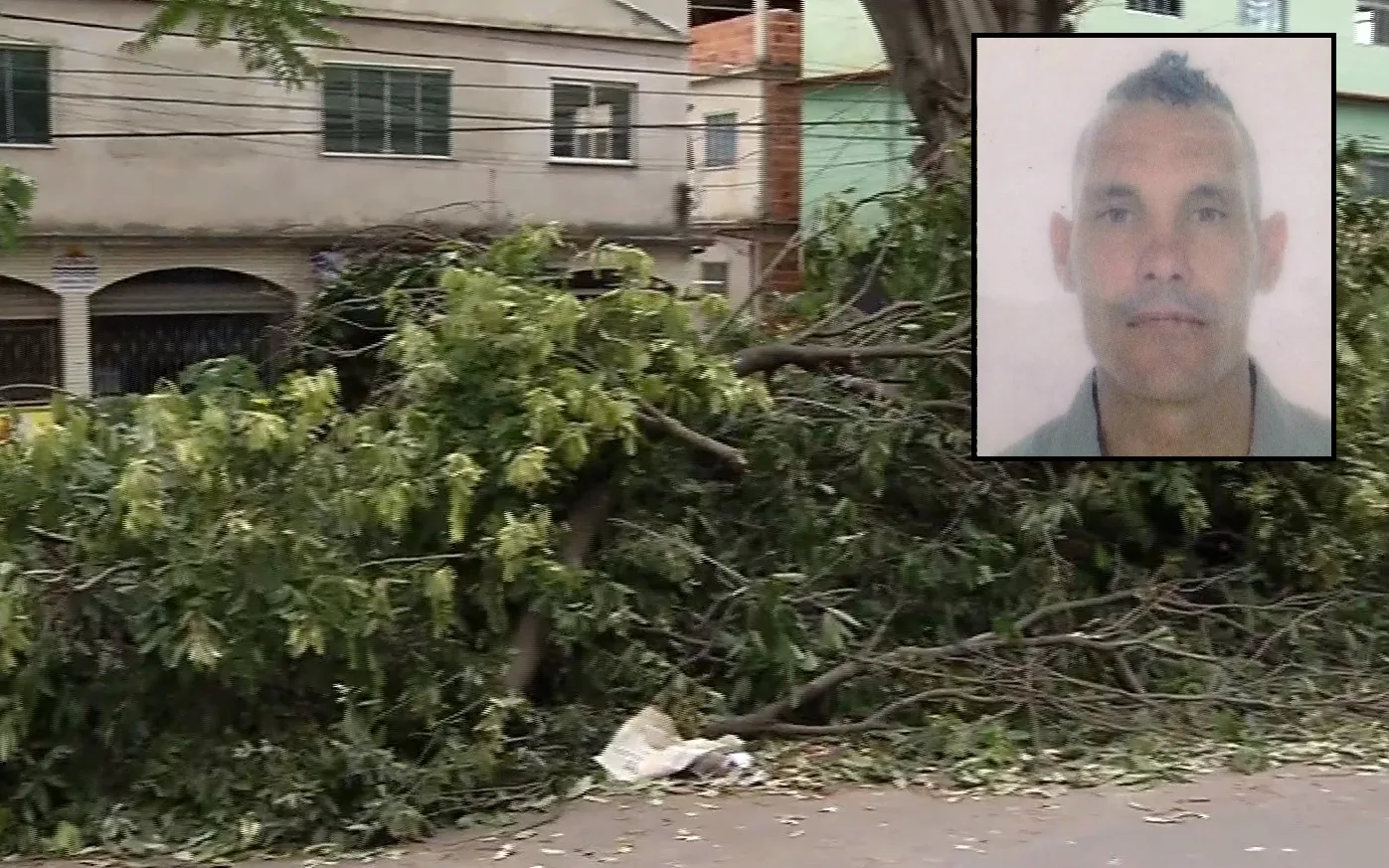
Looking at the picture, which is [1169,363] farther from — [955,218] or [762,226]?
[762,226]

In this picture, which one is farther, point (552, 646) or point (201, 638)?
point (552, 646)

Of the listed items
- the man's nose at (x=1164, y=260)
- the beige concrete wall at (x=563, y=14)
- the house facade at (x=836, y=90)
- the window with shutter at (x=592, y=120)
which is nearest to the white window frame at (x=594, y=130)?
the window with shutter at (x=592, y=120)

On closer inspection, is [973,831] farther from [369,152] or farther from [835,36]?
[835,36]

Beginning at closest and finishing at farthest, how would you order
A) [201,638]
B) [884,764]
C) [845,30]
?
[201,638] < [884,764] < [845,30]

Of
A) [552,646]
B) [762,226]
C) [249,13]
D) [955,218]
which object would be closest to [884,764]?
[552,646]

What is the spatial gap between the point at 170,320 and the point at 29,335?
165 cm

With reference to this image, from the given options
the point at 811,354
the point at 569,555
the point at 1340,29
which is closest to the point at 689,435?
the point at 569,555

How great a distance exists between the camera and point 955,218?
7.52m

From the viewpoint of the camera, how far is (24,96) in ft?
54.5

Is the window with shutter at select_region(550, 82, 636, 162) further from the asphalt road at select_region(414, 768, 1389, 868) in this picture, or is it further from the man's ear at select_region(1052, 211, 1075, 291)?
the asphalt road at select_region(414, 768, 1389, 868)

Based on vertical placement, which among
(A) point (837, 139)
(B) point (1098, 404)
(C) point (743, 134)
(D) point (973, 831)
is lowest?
(D) point (973, 831)

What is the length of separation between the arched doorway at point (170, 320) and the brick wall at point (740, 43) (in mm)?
7705

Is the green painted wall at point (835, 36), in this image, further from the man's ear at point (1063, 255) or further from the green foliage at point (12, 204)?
the green foliage at point (12, 204)

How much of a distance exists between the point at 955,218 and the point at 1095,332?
1024 mm
